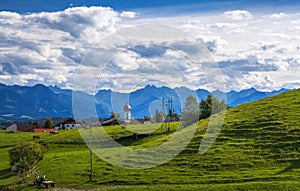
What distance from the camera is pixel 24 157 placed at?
7369cm

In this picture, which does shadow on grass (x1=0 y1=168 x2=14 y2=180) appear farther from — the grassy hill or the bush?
the bush

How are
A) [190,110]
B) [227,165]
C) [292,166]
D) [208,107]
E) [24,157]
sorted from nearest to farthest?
[292,166] → [227,165] → [24,157] → [190,110] → [208,107]

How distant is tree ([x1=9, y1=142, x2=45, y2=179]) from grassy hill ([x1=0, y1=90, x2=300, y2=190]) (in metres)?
2.19

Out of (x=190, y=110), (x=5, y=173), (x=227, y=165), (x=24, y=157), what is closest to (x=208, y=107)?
(x=190, y=110)

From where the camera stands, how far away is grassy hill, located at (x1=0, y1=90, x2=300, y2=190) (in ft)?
191

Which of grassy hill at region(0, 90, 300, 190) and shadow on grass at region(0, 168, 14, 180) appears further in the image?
shadow on grass at region(0, 168, 14, 180)

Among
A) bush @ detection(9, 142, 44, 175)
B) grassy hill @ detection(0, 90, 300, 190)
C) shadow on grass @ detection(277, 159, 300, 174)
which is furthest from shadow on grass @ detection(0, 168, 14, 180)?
shadow on grass @ detection(277, 159, 300, 174)

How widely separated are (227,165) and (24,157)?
31976mm

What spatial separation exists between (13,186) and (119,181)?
16.0 meters

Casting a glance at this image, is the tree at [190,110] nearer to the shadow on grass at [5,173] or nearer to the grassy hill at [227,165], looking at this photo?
the grassy hill at [227,165]

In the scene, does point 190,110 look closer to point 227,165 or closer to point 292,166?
point 227,165

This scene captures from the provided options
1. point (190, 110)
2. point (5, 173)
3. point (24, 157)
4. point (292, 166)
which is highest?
point (190, 110)

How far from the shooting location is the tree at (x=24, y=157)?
71.8 metres

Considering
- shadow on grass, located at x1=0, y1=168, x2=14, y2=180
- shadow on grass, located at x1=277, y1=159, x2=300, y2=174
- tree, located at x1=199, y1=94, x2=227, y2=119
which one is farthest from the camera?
tree, located at x1=199, y1=94, x2=227, y2=119
